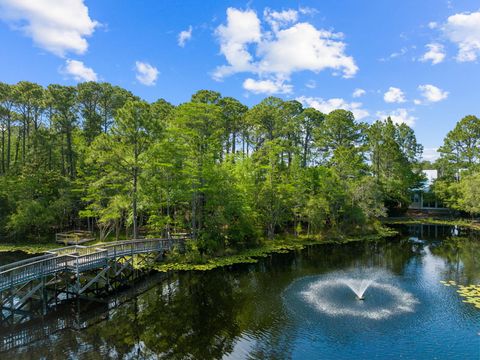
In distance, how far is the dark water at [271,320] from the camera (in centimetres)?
1252

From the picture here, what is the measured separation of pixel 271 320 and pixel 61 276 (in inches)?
532

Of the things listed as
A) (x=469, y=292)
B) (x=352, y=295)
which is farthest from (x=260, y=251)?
(x=469, y=292)

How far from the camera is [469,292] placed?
18.8m

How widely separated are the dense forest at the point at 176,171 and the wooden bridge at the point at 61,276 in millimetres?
4599

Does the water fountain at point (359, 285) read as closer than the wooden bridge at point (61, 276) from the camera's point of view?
No

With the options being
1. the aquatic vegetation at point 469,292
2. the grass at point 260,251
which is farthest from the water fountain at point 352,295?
the grass at point 260,251

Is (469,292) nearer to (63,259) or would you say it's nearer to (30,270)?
(63,259)

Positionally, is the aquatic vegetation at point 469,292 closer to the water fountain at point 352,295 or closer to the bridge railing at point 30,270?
the water fountain at point 352,295

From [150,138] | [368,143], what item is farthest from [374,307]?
[368,143]

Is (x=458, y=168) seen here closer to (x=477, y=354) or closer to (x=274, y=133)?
(x=274, y=133)

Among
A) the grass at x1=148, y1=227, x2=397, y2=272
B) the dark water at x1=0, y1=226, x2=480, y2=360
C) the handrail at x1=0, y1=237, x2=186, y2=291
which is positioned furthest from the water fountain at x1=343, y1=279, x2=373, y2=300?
the handrail at x1=0, y1=237, x2=186, y2=291

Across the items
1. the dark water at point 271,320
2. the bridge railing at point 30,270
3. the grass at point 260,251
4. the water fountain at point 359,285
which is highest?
the bridge railing at point 30,270

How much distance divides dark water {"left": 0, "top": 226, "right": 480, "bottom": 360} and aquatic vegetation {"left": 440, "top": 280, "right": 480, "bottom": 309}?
416 millimetres

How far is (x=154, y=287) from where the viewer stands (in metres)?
20.1
